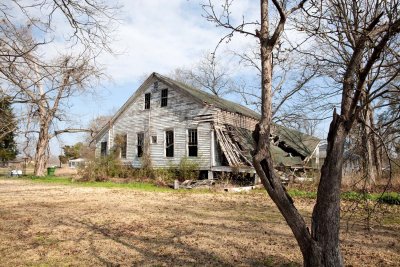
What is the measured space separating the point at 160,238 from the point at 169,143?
1701 cm

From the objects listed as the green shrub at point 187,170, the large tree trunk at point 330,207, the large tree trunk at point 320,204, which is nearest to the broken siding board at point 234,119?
the green shrub at point 187,170

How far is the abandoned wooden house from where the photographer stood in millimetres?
21125

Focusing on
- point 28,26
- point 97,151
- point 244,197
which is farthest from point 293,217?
point 97,151

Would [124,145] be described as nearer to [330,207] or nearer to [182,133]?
[182,133]

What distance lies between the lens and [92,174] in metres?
22.7

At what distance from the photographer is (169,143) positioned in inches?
942

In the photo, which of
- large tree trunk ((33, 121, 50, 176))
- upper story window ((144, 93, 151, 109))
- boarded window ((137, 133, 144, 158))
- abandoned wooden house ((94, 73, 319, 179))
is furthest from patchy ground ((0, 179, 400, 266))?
large tree trunk ((33, 121, 50, 176))

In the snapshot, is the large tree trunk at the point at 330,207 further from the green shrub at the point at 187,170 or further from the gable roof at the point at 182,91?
the gable roof at the point at 182,91

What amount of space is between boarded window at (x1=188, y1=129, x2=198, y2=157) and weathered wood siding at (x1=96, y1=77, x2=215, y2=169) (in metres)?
0.30

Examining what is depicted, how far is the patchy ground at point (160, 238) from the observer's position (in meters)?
5.62

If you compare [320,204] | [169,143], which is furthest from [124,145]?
[320,204]

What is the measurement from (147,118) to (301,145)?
13.6 metres

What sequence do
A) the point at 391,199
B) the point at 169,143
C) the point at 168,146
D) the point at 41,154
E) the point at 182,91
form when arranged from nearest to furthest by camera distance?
the point at 391,199 < the point at 182,91 < the point at 168,146 < the point at 169,143 < the point at 41,154

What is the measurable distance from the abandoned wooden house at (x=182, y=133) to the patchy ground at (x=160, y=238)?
9740mm
